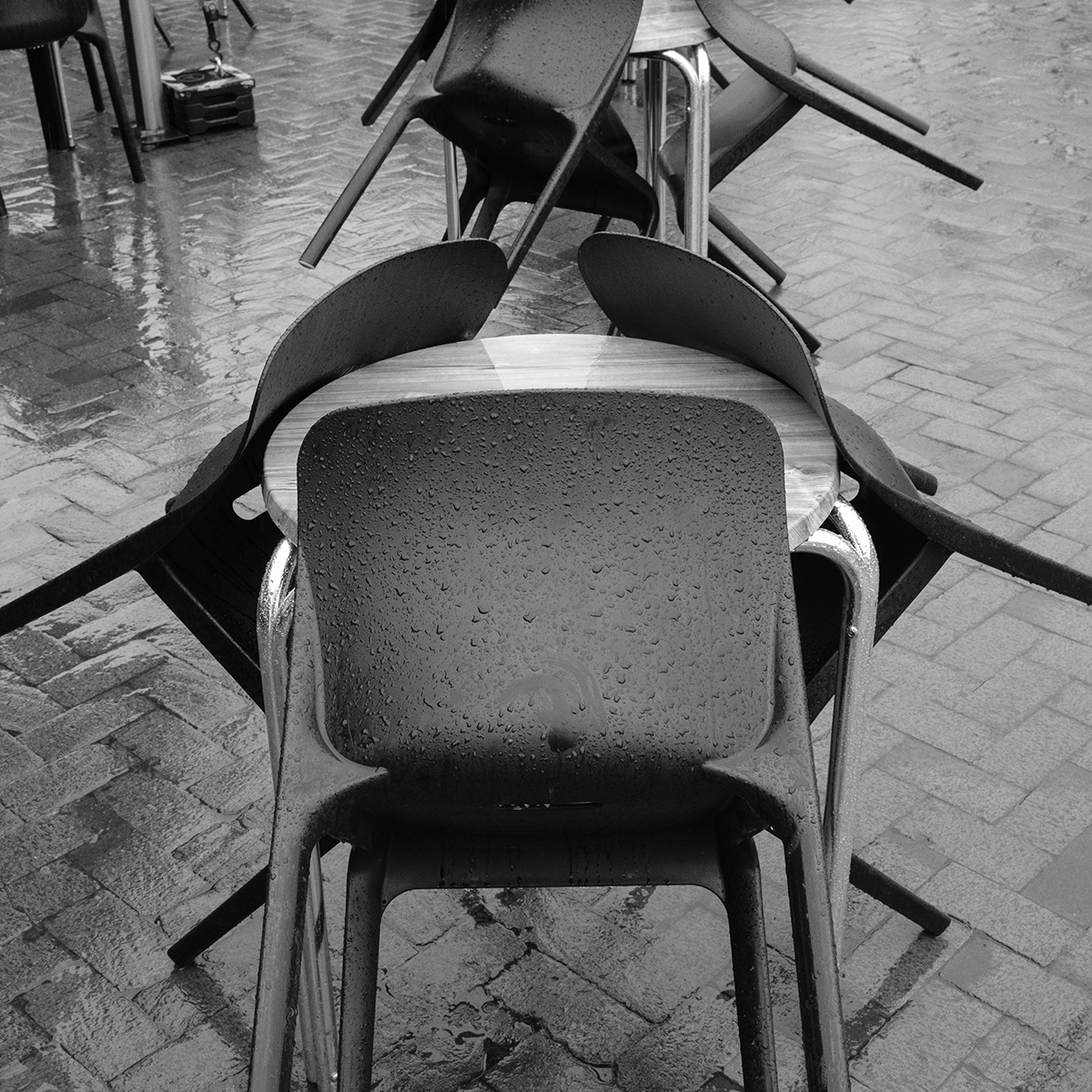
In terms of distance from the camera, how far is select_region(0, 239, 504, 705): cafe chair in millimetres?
1658

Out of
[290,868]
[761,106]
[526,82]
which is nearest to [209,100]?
[761,106]

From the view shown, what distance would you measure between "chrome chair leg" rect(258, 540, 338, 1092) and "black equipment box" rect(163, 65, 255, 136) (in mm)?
4988

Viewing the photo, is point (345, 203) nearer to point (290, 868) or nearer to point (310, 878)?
point (310, 878)

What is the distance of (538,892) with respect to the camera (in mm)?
2389

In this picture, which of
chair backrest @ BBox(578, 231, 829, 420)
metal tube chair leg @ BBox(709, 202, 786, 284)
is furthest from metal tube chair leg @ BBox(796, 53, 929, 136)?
chair backrest @ BBox(578, 231, 829, 420)

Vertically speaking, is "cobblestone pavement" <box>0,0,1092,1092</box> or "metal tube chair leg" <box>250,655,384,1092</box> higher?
"metal tube chair leg" <box>250,655,384,1092</box>

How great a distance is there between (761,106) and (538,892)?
2429 mm

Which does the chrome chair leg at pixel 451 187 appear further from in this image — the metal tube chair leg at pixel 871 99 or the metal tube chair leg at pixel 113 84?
the metal tube chair leg at pixel 113 84

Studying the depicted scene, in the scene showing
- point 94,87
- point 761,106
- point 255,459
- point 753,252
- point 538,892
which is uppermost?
point 255,459

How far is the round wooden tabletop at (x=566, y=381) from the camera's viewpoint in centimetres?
171

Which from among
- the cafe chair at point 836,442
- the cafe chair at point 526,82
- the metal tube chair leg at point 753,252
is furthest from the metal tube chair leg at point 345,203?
the metal tube chair leg at point 753,252

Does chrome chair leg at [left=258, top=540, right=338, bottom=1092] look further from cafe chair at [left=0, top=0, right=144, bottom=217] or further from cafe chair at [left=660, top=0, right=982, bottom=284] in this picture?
cafe chair at [left=0, top=0, right=144, bottom=217]

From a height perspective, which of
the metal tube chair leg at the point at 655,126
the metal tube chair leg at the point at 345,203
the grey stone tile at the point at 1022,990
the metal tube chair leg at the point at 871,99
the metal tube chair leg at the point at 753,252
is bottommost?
the metal tube chair leg at the point at 753,252

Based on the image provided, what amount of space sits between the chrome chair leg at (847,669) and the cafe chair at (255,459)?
62 centimetres
